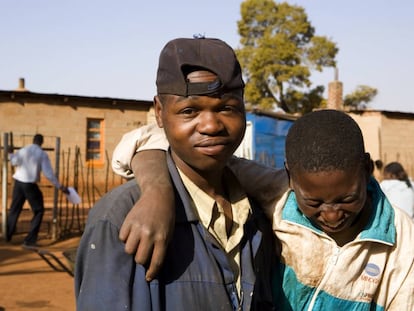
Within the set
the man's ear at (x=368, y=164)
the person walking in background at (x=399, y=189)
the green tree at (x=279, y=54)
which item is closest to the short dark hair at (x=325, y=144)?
the man's ear at (x=368, y=164)

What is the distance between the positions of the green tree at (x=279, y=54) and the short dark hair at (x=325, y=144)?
25.6 meters

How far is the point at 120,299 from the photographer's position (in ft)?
4.05

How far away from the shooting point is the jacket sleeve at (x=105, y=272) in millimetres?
1233

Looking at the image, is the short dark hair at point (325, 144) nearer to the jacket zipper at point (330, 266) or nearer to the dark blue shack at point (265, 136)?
the jacket zipper at point (330, 266)

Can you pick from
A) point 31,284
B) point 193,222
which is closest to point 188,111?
point 193,222

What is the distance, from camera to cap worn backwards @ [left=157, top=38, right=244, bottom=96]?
1.39 meters

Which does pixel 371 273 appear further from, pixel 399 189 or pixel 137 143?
pixel 399 189

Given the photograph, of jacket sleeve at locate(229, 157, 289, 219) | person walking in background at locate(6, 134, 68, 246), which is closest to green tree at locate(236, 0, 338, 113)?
person walking in background at locate(6, 134, 68, 246)

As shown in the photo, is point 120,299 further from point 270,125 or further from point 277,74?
point 277,74

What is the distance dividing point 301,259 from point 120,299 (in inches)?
29.0

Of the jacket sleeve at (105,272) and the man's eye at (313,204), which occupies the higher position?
the man's eye at (313,204)

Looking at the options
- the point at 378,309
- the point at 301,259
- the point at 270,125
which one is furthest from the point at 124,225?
the point at 270,125

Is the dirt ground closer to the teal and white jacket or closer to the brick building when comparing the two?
the teal and white jacket

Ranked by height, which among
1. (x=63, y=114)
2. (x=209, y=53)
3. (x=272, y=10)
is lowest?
A: (x=63, y=114)
